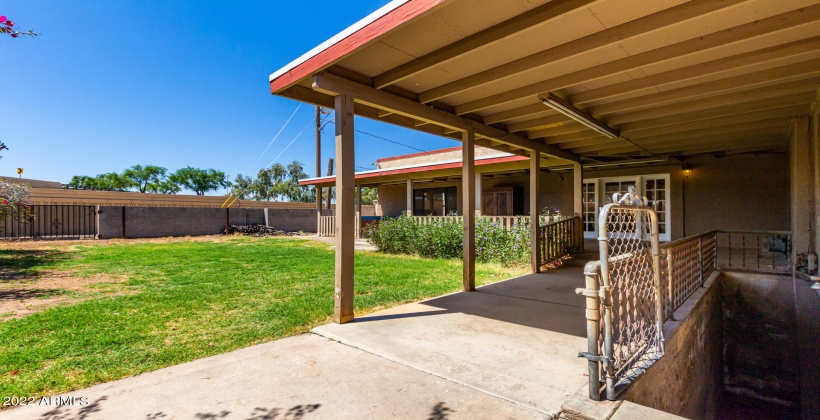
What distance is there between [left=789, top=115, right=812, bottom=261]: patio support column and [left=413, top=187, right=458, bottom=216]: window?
365 inches

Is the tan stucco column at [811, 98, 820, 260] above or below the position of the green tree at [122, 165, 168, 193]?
below

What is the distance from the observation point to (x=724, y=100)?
4375mm

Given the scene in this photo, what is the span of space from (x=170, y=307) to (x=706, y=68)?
20.5 feet

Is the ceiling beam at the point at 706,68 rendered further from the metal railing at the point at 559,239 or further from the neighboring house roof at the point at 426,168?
the neighboring house roof at the point at 426,168

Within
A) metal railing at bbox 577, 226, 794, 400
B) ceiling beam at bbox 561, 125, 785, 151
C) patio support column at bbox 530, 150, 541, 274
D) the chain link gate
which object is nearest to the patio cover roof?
ceiling beam at bbox 561, 125, 785, 151

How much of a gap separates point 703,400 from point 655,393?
264 cm

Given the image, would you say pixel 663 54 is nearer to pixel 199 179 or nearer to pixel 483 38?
pixel 483 38

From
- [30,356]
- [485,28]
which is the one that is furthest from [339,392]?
[485,28]

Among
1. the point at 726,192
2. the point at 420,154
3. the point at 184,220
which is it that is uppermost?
the point at 420,154

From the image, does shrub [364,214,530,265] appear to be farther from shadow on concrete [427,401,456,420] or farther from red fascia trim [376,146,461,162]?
shadow on concrete [427,401,456,420]

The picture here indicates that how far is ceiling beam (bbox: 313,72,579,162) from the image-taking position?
11.4 feet

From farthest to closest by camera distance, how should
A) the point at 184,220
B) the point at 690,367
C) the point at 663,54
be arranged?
the point at 184,220, the point at 690,367, the point at 663,54

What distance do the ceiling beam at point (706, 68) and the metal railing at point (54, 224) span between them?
1726cm

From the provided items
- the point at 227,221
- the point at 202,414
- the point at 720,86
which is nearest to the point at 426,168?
the point at 720,86
